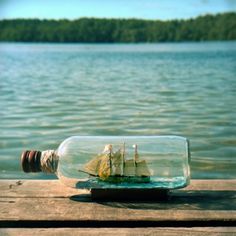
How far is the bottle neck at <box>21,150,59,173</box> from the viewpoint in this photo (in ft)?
9.96

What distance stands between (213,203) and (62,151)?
3.17ft

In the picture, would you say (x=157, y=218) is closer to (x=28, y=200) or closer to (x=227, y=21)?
(x=28, y=200)

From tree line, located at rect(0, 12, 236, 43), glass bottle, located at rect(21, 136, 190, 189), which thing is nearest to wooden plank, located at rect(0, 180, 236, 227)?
glass bottle, located at rect(21, 136, 190, 189)

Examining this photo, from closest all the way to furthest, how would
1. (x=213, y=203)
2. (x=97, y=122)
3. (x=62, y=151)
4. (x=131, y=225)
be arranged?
(x=131, y=225), (x=213, y=203), (x=62, y=151), (x=97, y=122)

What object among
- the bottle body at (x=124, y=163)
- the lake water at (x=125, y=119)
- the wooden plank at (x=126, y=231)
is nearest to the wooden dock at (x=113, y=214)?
the wooden plank at (x=126, y=231)

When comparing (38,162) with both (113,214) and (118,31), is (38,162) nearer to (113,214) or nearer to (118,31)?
(113,214)

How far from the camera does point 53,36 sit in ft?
397

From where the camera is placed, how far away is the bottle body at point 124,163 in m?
3.11

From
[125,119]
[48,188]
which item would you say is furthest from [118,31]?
[48,188]

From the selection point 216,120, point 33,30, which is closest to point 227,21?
point 33,30

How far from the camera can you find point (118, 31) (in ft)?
404

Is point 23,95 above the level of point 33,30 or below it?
below

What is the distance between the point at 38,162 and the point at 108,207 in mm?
484

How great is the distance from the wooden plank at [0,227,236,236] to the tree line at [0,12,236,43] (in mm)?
91284
